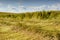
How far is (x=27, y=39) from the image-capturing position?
13.2 meters

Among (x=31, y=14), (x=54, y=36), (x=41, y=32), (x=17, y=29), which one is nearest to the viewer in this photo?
(x=54, y=36)

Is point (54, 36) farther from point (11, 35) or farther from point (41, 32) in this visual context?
point (11, 35)

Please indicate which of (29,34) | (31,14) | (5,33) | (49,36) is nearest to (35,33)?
(29,34)

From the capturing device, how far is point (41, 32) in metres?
14.1

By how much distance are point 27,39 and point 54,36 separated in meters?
1.82

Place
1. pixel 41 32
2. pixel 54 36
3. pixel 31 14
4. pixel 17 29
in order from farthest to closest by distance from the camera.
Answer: pixel 31 14 → pixel 17 29 → pixel 41 32 → pixel 54 36

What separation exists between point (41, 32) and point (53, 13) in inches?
466

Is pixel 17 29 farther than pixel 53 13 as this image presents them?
No

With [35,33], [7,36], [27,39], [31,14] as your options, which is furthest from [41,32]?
[31,14]

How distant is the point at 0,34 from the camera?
14523 millimetres

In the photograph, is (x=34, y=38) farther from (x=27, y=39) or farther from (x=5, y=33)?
(x=5, y=33)

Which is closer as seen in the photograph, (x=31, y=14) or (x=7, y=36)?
(x=7, y=36)

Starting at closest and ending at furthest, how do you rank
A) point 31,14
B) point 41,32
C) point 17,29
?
point 41,32, point 17,29, point 31,14

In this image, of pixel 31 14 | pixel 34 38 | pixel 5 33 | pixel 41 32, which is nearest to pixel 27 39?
pixel 34 38
